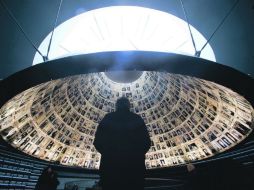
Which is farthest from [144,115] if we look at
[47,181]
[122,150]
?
[122,150]

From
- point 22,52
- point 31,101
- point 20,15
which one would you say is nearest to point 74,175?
point 31,101

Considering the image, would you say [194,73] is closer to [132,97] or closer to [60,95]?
[60,95]

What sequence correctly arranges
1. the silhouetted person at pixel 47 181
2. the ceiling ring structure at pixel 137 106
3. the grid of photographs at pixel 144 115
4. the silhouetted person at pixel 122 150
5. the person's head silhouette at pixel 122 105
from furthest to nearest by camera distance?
1. the grid of photographs at pixel 144 115
2. the silhouetted person at pixel 47 181
3. the ceiling ring structure at pixel 137 106
4. the person's head silhouette at pixel 122 105
5. the silhouetted person at pixel 122 150

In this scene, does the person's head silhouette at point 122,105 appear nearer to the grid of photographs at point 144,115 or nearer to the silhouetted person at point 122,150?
the silhouetted person at point 122,150

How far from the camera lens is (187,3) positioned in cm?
1035

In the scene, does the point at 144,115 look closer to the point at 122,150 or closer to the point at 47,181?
the point at 47,181

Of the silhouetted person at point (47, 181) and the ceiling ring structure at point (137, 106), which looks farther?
the silhouetted person at point (47, 181)

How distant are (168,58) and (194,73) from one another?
0.63 m

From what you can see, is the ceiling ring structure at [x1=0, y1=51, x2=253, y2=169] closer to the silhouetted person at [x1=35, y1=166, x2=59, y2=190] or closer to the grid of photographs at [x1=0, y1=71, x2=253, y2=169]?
the grid of photographs at [x1=0, y1=71, x2=253, y2=169]

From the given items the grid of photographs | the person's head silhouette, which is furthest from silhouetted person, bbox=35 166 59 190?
the person's head silhouette

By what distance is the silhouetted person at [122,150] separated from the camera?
3221mm

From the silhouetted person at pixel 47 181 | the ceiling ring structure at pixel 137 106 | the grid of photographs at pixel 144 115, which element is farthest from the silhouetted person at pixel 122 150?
the silhouetted person at pixel 47 181

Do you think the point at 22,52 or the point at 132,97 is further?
the point at 132,97

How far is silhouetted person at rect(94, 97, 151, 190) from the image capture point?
3221mm
